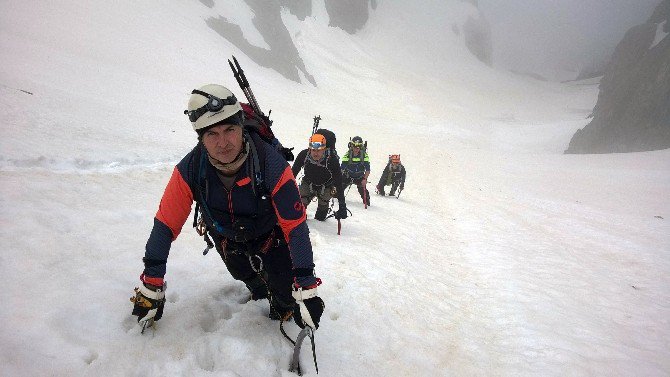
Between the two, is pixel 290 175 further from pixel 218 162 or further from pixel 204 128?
pixel 204 128

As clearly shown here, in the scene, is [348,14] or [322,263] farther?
[348,14]

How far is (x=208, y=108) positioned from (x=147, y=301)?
172 cm

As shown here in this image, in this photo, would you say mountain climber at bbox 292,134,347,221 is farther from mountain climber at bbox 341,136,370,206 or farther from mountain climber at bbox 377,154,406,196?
mountain climber at bbox 377,154,406,196

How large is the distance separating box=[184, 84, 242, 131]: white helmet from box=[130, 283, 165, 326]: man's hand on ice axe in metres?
1.41

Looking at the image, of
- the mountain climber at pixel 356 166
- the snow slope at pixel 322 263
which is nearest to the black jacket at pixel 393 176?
the snow slope at pixel 322 263

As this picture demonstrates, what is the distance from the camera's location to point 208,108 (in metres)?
2.70

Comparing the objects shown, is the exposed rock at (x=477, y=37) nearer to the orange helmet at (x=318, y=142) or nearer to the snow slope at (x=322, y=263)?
the snow slope at (x=322, y=263)

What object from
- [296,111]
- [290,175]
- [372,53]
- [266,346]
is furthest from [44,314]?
[372,53]

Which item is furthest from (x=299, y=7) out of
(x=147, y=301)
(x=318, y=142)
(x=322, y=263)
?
(x=147, y=301)

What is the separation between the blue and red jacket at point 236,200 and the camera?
288 centimetres

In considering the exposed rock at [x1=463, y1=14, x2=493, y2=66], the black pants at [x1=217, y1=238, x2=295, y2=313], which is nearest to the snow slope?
the black pants at [x1=217, y1=238, x2=295, y2=313]

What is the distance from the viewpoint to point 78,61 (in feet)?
60.5

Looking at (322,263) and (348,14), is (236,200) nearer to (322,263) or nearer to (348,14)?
(322,263)

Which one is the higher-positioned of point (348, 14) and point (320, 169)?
point (348, 14)
